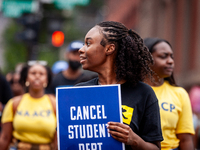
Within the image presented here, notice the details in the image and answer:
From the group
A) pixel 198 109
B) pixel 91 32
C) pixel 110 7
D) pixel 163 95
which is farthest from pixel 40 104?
pixel 110 7

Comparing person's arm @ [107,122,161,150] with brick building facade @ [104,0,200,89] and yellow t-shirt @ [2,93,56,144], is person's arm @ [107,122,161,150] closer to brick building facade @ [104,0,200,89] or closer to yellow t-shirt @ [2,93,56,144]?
yellow t-shirt @ [2,93,56,144]

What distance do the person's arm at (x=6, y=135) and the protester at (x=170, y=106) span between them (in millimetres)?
2139

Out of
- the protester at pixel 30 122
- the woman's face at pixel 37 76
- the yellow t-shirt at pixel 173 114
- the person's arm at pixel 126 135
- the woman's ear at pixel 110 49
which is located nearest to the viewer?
the person's arm at pixel 126 135

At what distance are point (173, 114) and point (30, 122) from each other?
2261mm

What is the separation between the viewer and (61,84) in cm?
692

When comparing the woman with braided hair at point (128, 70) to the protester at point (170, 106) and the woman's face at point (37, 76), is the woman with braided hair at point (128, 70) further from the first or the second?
the woman's face at point (37, 76)

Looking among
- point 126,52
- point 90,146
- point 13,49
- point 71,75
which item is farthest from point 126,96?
point 13,49

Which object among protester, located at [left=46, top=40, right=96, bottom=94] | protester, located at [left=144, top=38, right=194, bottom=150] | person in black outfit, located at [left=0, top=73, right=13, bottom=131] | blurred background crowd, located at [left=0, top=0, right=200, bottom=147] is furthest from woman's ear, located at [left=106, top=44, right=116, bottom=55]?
protester, located at [left=46, top=40, right=96, bottom=94]

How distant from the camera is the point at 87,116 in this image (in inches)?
110

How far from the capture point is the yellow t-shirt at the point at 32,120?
519cm

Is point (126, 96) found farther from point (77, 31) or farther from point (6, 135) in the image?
point (77, 31)

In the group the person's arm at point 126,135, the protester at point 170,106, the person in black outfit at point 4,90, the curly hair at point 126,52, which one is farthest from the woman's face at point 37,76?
the person's arm at point 126,135

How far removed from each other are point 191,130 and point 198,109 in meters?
5.44

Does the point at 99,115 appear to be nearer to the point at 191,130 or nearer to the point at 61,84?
the point at 191,130
